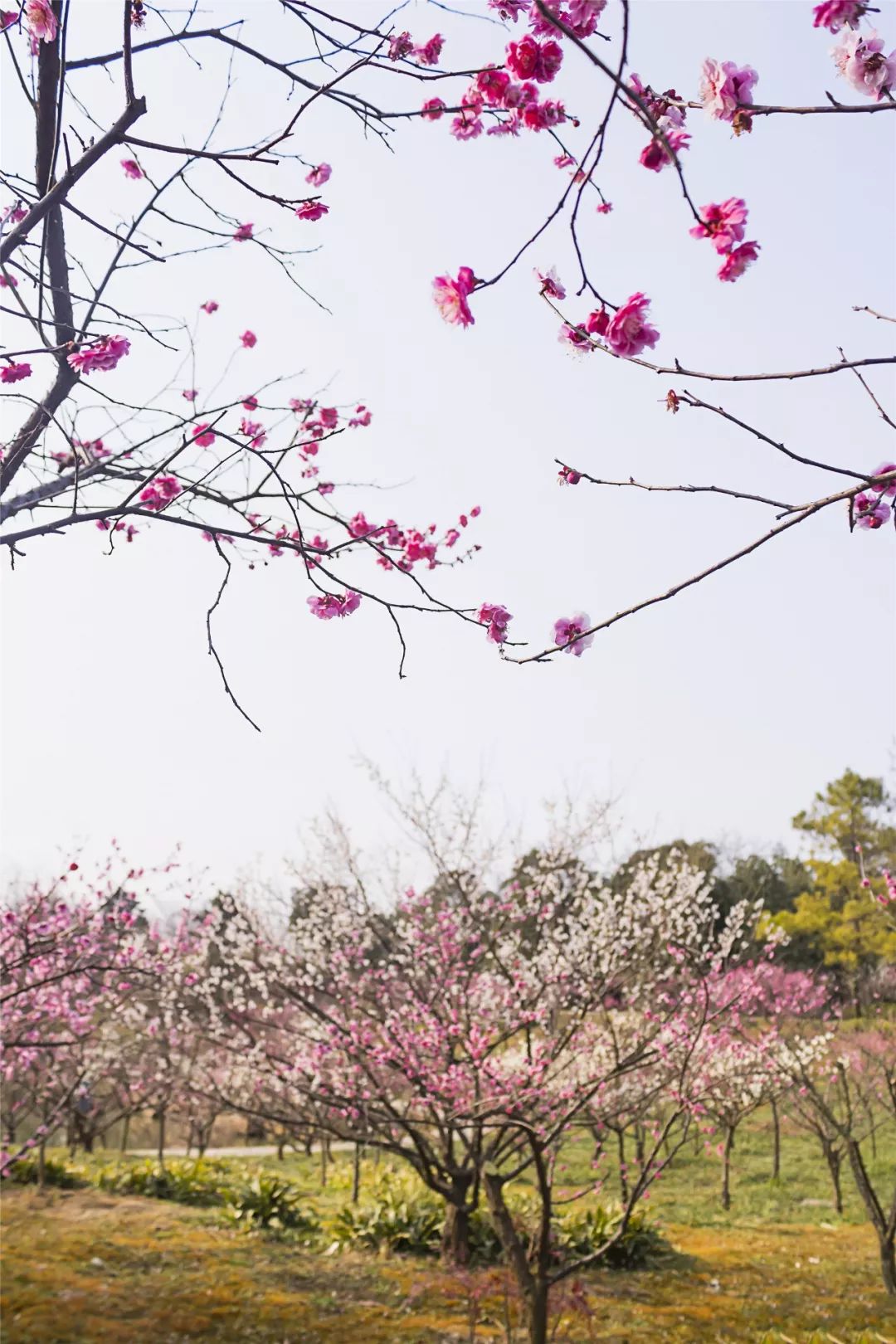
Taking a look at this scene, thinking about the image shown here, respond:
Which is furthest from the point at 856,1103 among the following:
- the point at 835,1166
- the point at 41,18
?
the point at 41,18

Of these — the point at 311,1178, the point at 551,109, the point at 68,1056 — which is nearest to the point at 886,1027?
the point at 311,1178

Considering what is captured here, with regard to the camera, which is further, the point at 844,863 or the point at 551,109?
the point at 844,863

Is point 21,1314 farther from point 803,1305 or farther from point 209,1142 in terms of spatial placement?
point 209,1142

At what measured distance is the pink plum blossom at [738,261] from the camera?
1.78 metres

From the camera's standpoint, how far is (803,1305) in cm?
657

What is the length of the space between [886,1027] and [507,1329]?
28.0 feet

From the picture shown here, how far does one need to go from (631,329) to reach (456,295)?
404mm

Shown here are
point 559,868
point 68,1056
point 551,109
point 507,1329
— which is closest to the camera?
point 551,109

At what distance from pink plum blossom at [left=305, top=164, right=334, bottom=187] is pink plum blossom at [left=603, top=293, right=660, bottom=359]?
65.0 inches

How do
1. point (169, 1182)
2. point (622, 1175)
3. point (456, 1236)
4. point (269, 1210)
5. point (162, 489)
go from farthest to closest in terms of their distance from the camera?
point (169, 1182)
point (269, 1210)
point (622, 1175)
point (456, 1236)
point (162, 489)

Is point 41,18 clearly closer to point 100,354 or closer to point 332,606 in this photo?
point 100,354

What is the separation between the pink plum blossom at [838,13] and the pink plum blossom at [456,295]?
764 mm

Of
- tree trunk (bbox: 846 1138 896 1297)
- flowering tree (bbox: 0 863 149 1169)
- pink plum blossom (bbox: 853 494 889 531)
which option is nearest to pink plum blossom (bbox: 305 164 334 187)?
pink plum blossom (bbox: 853 494 889 531)

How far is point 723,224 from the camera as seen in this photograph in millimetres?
1769
